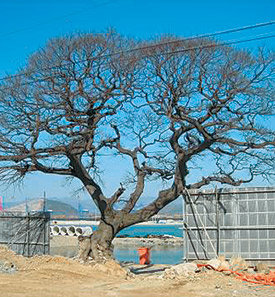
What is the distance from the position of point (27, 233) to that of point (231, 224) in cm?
1078

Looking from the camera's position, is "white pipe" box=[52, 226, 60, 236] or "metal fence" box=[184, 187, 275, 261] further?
"white pipe" box=[52, 226, 60, 236]

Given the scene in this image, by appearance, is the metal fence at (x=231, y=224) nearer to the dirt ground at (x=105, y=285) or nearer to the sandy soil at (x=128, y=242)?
the dirt ground at (x=105, y=285)

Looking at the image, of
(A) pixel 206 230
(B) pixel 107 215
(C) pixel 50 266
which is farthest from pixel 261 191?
(C) pixel 50 266

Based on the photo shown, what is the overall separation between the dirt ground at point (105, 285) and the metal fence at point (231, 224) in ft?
9.13

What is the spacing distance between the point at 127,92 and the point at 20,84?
431cm

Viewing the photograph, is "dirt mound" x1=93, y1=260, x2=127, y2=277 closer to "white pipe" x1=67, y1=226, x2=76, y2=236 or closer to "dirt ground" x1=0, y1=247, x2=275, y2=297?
"dirt ground" x1=0, y1=247, x2=275, y2=297

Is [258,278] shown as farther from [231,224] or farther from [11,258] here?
[11,258]

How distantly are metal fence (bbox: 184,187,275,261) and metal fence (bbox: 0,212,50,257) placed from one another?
8.18 m

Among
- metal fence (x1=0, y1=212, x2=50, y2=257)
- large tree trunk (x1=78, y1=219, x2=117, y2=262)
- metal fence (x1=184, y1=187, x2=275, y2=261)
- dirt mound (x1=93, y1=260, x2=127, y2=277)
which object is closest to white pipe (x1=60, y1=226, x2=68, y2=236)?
metal fence (x1=0, y1=212, x2=50, y2=257)

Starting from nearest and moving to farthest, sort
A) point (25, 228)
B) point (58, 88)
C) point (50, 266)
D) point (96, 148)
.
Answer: point (50, 266) → point (58, 88) → point (96, 148) → point (25, 228)

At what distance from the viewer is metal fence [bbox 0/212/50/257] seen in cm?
2212

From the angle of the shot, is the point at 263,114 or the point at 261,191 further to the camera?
the point at 263,114

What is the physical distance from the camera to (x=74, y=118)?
1850 centimetres

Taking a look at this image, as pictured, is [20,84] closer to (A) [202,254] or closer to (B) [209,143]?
(B) [209,143]
